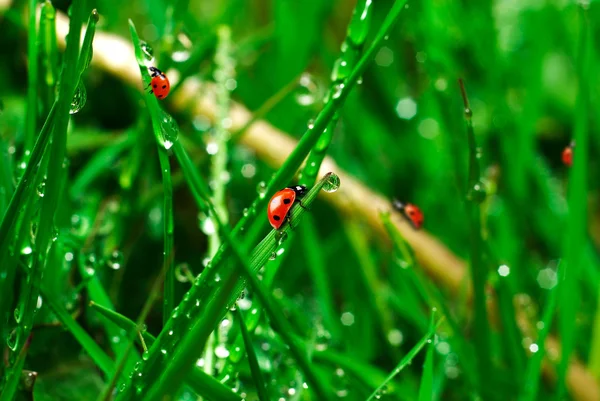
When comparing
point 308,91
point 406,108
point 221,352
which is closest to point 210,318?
point 221,352

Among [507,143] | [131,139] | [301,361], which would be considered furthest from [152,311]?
[507,143]

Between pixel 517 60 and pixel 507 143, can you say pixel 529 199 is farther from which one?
pixel 517 60

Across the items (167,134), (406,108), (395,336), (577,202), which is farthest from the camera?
(406,108)

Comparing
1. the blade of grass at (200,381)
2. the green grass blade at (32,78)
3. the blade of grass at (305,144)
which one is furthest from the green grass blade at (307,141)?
the green grass blade at (32,78)

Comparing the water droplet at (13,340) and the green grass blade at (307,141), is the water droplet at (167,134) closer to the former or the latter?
the green grass blade at (307,141)

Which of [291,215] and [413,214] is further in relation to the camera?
[413,214]

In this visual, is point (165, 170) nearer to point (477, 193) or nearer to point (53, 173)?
point (53, 173)

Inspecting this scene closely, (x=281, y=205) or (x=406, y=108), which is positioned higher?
(x=406, y=108)
